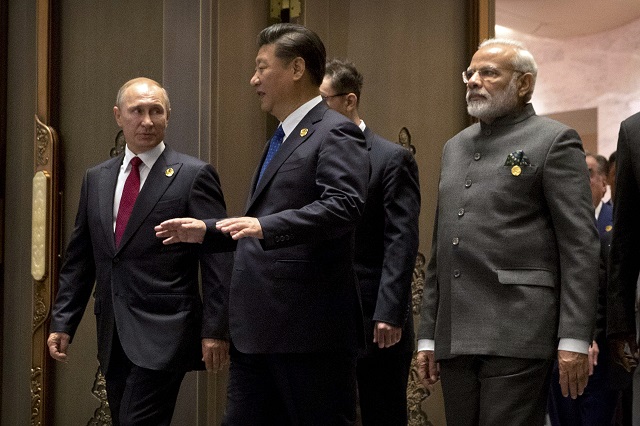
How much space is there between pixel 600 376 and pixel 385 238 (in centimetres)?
A: 207

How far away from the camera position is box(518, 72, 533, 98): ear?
3.26 m

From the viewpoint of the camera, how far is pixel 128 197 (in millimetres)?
3945

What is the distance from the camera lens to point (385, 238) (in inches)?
149

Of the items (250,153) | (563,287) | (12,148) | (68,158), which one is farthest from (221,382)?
(563,287)

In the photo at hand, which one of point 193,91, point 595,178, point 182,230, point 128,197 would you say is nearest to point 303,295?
point 182,230

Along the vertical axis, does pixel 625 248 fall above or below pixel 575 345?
above

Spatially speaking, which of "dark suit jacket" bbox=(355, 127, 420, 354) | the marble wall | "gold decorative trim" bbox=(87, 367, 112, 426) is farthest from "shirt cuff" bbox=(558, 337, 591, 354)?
the marble wall

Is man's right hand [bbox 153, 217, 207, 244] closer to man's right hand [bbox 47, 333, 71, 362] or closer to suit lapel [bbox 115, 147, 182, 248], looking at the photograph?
suit lapel [bbox 115, 147, 182, 248]

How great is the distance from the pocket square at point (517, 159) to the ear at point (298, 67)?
2.22 ft

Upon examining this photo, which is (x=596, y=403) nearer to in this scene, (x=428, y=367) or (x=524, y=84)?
(x=428, y=367)

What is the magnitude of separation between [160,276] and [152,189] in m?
0.32

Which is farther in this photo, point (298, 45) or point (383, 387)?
point (383, 387)

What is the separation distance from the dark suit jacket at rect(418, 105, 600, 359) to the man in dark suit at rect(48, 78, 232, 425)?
95cm

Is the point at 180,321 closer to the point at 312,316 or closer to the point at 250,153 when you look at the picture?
the point at 312,316
